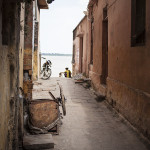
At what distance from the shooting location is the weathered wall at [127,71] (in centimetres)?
468

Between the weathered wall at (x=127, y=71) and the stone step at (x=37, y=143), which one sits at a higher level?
the weathered wall at (x=127, y=71)

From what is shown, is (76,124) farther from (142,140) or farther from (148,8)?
(148,8)

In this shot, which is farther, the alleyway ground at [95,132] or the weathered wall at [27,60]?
the weathered wall at [27,60]

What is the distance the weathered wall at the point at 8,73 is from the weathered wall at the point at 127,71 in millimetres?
2498

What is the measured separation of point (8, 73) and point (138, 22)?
357 centimetres

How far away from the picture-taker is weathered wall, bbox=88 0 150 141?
4680 millimetres

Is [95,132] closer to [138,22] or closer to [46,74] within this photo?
[138,22]

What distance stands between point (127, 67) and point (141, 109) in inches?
56.1

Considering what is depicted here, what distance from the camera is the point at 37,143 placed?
408cm

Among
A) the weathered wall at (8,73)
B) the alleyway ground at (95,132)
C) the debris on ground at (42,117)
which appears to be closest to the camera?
the weathered wall at (8,73)

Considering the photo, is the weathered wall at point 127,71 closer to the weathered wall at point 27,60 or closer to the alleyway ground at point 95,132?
the alleyway ground at point 95,132

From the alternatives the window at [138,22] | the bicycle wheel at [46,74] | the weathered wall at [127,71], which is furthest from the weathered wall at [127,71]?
the bicycle wheel at [46,74]

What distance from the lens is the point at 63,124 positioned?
5691mm

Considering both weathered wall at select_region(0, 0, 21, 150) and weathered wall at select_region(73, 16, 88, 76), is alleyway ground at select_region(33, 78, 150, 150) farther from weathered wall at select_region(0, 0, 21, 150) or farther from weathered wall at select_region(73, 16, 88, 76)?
weathered wall at select_region(73, 16, 88, 76)
